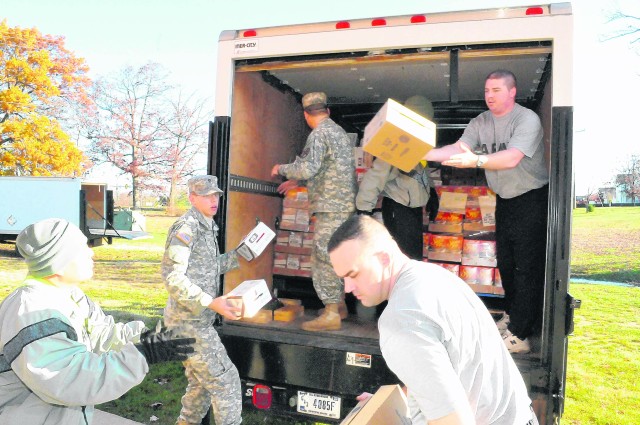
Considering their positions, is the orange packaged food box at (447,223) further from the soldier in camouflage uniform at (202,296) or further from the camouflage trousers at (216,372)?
the camouflage trousers at (216,372)

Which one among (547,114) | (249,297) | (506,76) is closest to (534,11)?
(506,76)

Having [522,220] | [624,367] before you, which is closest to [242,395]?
[522,220]

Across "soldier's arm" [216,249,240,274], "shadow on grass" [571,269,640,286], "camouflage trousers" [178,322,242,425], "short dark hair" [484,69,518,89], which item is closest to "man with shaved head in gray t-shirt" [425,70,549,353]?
"short dark hair" [484,69,518,89]

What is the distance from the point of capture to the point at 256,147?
14.5 ft

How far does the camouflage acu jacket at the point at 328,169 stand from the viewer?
4.25m

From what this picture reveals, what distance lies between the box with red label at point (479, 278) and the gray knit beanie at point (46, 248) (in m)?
3.13

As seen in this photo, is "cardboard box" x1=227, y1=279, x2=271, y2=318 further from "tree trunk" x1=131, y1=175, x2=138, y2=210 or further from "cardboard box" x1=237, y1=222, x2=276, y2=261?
"tree trunk" x1=131, y1=175, x2=138, y2=210

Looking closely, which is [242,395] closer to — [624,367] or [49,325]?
[49,325]

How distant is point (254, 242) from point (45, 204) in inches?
495

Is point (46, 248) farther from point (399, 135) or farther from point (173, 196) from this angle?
point (173, 196)

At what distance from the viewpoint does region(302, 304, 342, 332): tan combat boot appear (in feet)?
12.7

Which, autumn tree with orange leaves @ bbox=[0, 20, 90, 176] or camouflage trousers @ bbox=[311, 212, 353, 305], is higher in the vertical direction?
autumn tree with orange leaves @ bbox=[0, 20, 90, 176]

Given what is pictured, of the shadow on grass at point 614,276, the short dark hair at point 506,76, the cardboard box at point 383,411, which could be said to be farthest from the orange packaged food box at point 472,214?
the shadow on grass at point 614,276

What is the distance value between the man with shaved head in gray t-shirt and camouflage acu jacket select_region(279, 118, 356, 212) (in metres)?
0.97
